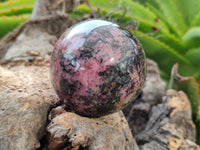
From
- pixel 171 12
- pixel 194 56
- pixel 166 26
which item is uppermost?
pixel 171 12

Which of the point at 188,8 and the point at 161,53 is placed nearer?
the point at 161,53

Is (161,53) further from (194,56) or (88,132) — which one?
(88,132)

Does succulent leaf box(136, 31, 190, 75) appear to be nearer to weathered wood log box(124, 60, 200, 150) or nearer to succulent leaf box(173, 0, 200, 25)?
weathered wood log box(124, 60, 200, 150)

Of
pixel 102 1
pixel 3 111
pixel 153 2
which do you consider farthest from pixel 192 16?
pixel 3 111

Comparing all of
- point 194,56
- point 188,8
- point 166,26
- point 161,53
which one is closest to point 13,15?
point 161,53

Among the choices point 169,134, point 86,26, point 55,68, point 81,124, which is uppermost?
point 86,26

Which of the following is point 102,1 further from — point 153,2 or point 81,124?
point 81,124

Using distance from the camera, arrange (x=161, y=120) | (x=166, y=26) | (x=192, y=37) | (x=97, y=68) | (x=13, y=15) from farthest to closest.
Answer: (x=166, y=26)
(x=13, y=15)
(x=192, y=37)
(x=161, y=120)
(x=97, y=68)
